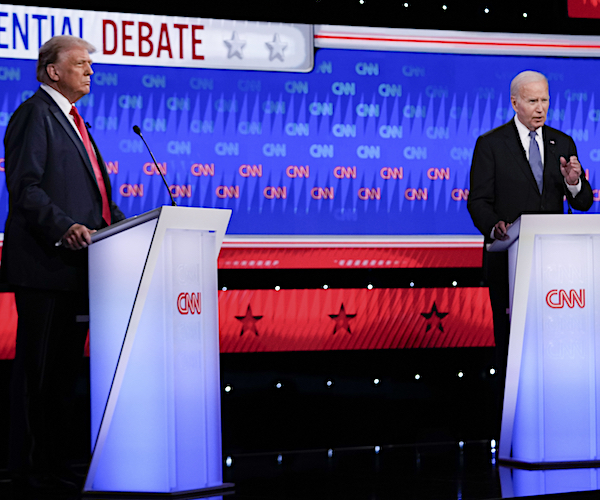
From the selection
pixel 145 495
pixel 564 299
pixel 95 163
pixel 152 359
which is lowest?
pixel 145 495

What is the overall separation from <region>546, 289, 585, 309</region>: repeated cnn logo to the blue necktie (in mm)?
815

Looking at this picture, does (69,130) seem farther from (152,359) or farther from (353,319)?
(353,319)

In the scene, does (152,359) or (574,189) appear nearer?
(152,359)

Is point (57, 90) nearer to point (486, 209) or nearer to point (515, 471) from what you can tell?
point (486, 209)

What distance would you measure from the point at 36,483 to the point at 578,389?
6.77ft

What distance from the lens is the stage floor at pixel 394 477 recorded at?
288cm

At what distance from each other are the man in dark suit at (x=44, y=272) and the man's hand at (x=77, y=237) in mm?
87

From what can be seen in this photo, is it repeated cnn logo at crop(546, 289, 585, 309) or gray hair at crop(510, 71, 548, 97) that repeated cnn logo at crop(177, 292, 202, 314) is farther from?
gray hair at crop(510, 71, 548, 97)

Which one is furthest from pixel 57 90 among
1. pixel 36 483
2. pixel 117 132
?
pixel 36 483

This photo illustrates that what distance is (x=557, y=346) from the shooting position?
3170 millimetres

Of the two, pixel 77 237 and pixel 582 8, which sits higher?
pixel 582 8

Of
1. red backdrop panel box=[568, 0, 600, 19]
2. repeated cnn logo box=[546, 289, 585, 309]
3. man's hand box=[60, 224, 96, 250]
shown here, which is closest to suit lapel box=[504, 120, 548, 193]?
repeated cnn logo box=[546, 289, 585, 309]

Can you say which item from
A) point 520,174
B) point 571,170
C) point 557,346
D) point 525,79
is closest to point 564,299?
point 557,346

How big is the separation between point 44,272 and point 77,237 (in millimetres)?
286
